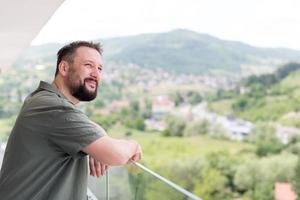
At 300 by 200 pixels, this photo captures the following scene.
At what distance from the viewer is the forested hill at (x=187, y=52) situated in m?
25.5

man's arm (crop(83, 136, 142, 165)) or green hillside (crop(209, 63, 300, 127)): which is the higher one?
man's arm (crop(83, 136, 142, 165))

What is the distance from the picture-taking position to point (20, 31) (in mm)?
3588

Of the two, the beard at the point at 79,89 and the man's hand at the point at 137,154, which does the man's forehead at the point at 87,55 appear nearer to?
the beard at the point at 79,89

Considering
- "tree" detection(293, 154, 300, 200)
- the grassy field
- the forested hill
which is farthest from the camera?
the forested hill

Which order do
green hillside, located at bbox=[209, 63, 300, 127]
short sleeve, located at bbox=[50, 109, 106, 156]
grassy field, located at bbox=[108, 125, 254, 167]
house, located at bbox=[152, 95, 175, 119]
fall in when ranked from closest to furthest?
short sleeve, located at bbox=[50, 109, 106, 156]
grassy field, located at bbox=[108, 125, 254, 167]
green hillside, located at bbox=[209, 63, 300, 127]
house, located at bbox=[152, 95, 175, 119]

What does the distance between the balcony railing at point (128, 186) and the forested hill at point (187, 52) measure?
22096 millimetres

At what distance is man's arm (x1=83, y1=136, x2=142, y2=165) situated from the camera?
904 millimetres

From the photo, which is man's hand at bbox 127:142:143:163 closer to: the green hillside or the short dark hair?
the short dark hair

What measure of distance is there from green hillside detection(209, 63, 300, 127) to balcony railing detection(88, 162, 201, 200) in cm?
2223

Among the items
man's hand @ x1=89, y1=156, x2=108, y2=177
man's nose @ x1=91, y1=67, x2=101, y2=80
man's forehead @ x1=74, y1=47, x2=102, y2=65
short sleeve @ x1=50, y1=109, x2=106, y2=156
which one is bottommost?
man's hand @ x1=89, y1=156, x2=108, y2=177

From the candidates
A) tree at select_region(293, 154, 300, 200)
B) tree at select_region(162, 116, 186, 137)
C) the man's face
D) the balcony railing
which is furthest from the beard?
tree at select_region(162, 116, 186, 137)

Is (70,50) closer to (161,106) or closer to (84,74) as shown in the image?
(84,74)

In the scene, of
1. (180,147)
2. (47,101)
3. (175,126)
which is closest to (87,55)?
(47,101)

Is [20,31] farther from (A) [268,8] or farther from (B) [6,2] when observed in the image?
(A) [268,8]
